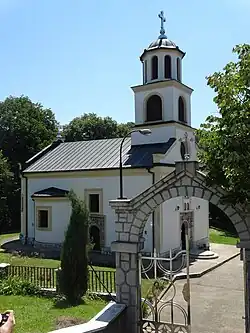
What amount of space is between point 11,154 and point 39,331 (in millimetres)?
36096

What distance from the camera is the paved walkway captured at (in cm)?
1132

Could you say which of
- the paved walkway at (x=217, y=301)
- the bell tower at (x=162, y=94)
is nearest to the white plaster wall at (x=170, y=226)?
the paved walkway at (x=217, y=301)

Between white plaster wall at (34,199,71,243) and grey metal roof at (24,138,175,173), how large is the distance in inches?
89.0

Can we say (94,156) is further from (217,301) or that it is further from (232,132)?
(232,132)

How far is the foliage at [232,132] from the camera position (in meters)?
7.34

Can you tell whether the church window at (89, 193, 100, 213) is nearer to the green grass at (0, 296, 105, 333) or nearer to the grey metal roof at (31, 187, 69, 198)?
the grey metal roof at (31, 187, 69, 198)

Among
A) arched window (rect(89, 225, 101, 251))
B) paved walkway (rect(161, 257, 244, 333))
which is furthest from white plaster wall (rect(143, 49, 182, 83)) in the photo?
paved walkway (rect(161, 257, 244, 333))

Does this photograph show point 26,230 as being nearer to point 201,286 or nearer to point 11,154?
point 201,286

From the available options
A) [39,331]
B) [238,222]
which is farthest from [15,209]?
[238,222]

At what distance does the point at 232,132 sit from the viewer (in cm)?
744

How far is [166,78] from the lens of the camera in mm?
24656

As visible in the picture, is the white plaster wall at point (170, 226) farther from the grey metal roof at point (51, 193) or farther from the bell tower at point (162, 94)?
the grey metal roof at point (51, 193)

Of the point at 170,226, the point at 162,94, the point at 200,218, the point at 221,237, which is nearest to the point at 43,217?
the point at 170,226

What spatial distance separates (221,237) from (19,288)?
22147 millimetres
